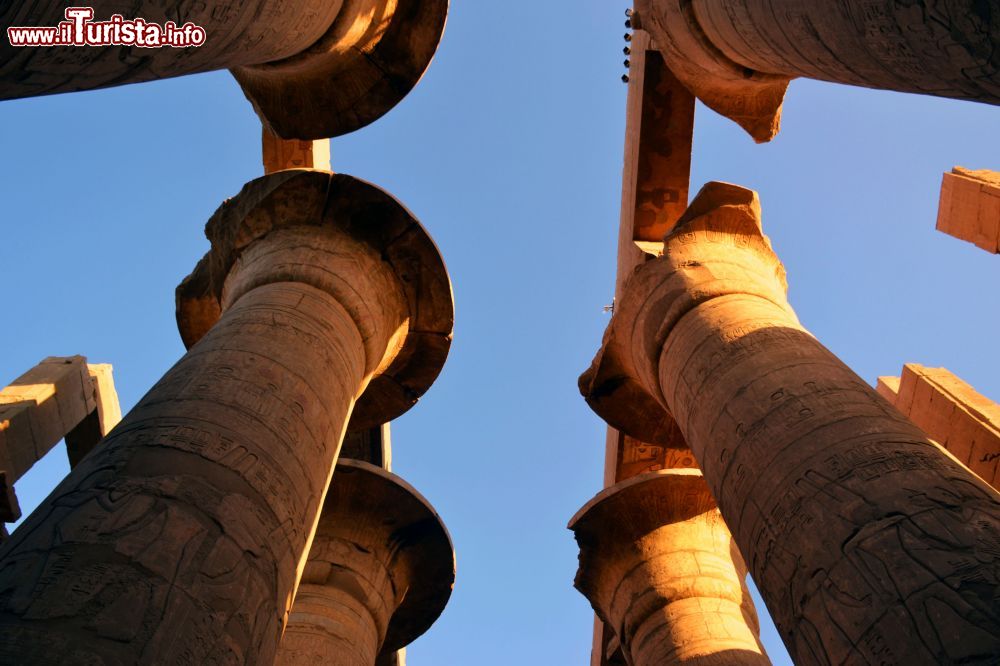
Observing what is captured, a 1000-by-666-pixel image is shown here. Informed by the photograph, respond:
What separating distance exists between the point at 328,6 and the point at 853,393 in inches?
202

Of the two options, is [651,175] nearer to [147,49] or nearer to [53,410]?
[147,49]

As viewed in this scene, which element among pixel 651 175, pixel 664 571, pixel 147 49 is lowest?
pixel 664 571

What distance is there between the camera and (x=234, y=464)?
3.80 m

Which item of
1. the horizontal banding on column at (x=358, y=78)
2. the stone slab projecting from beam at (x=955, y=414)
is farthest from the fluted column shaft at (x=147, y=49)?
the stone slab projecting from beam at (x=955, y=414)

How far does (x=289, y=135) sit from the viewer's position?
8250 mm

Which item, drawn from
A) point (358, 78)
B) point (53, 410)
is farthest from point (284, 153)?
point (53, 410)

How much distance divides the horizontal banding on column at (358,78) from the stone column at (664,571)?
5343mm

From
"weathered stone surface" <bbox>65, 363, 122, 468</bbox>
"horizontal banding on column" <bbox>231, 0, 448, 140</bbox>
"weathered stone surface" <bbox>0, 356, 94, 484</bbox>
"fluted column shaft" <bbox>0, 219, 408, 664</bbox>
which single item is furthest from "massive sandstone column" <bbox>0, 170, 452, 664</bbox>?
"weathered stone surface" <bbox>65, 363, 122, 468</bbox>

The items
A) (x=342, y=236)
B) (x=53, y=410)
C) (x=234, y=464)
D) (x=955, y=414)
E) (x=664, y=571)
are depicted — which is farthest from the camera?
(x=664, y=571)

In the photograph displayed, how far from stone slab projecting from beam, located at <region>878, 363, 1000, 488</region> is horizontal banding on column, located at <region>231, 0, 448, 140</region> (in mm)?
6619

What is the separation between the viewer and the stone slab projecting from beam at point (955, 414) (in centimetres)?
711

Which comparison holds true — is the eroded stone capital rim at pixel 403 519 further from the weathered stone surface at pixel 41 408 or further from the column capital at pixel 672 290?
the weathered stone surface at pixel 41 408

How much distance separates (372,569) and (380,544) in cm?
31

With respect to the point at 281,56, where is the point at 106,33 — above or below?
below
